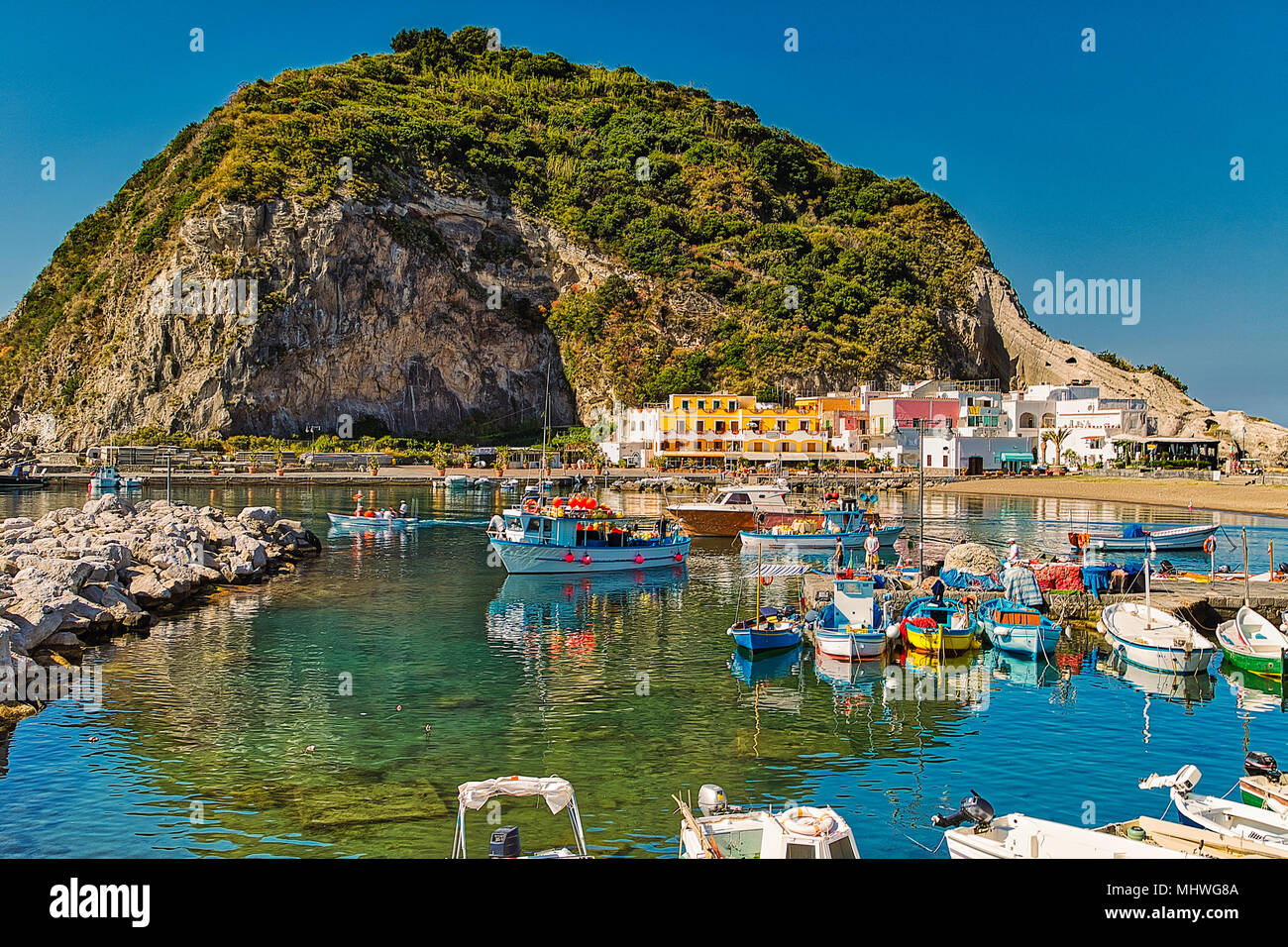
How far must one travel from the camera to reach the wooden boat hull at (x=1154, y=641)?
22109mm

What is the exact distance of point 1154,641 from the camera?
22.8 m

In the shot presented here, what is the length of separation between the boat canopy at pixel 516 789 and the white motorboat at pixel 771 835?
1.52m

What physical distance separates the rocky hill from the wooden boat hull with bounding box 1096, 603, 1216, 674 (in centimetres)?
8338

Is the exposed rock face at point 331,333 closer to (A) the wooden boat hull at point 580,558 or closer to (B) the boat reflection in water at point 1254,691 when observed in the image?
(A) the wooden boat hull at point 580,558

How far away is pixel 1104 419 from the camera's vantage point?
9744cm

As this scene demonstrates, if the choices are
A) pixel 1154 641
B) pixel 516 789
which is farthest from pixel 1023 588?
pixel 516 789

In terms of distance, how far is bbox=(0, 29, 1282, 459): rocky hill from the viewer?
338 feet

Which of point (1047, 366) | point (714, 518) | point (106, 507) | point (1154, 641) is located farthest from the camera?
point (1047, 366)

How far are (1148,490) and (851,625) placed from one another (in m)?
59.3

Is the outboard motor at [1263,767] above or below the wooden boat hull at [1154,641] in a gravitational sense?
above

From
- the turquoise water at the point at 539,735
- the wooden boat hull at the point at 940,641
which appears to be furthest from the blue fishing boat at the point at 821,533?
the wooden boat hull at the point at 940,641

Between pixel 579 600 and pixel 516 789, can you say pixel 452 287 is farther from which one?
pixel 516 789

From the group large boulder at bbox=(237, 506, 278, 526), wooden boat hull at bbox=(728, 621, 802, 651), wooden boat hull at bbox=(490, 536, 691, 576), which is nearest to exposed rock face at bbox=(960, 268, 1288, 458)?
wooden boat hull at bbox=(490, 536, 691, 576)
